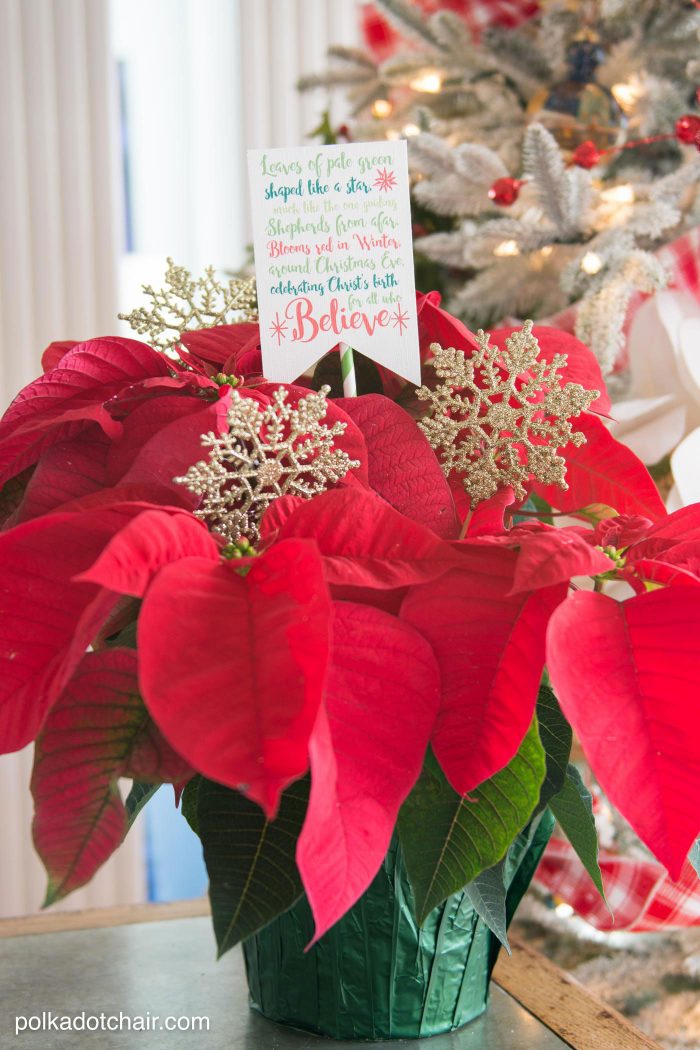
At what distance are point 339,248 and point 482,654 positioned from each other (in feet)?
0.79

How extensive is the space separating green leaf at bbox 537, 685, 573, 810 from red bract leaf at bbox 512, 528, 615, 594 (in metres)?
0.10

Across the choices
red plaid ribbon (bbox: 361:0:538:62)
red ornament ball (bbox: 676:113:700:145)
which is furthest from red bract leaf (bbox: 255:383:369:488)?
red plaid ribbon (bbox: 361:0:538:62)

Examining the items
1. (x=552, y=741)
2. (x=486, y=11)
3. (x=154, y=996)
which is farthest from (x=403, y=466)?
(x=486, y=11)

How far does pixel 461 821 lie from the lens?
385 mm

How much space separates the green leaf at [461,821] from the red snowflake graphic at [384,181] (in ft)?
0.89

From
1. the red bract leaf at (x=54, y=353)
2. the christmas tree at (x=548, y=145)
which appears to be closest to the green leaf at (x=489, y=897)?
the red bract leaf at (x=54, y=353)

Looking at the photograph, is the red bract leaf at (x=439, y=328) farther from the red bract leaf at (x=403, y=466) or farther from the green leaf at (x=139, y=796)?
the green leaf at (x=139, y=796)

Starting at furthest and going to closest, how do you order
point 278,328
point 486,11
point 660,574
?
point 486,11, point 278,328, point 660,574

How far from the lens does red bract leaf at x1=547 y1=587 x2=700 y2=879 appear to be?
0.33m

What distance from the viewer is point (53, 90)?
2.09 metres

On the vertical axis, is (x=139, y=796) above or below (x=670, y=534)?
below

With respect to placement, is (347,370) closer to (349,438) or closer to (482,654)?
(349,438)

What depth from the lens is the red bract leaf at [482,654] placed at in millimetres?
354

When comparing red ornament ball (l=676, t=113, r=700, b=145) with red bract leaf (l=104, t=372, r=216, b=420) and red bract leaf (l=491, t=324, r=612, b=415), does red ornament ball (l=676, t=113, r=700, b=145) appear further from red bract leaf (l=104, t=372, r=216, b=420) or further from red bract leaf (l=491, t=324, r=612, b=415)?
red bract leaf (l=104, t=372, r=216, b=420)
